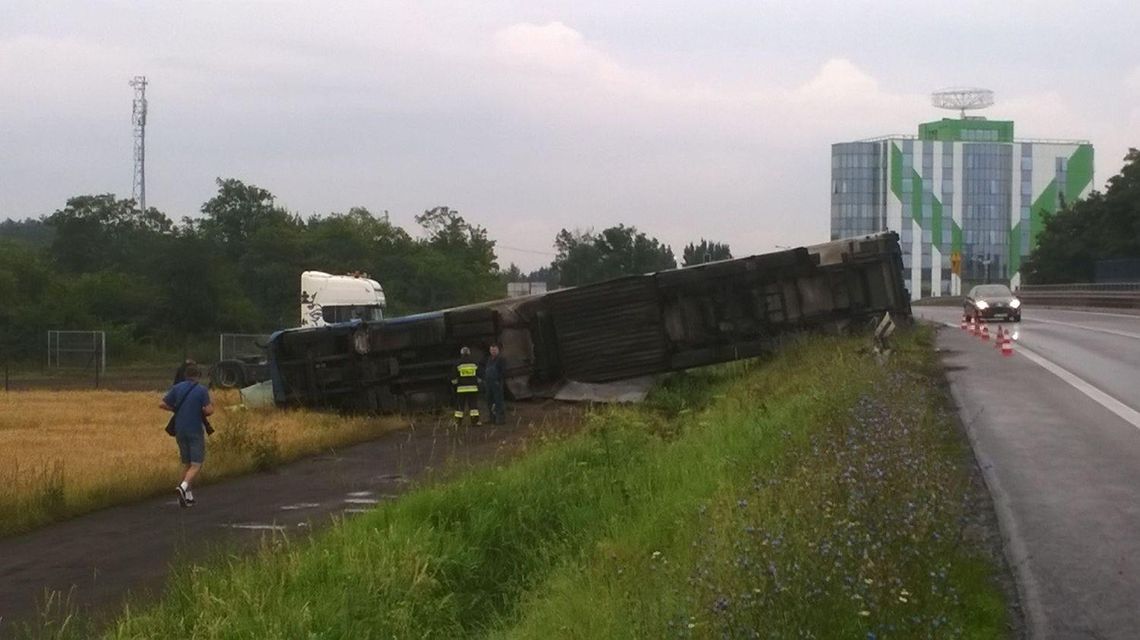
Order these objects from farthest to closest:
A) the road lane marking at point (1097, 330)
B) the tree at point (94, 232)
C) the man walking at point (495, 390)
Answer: the tree at point (94, 232) → the road lane marking at point (1097, 330) → the man walking at point (495, 390)

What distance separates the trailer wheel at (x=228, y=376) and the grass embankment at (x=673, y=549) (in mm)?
25369

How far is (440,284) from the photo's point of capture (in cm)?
7269

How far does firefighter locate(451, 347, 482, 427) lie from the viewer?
88.2 ft

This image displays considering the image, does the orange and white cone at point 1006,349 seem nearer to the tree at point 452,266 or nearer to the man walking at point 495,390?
the man walking at point 495,390

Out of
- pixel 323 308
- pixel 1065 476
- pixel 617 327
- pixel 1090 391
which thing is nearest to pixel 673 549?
pixel 1065 476

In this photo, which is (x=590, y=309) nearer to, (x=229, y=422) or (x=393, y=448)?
(x=393, y=448)

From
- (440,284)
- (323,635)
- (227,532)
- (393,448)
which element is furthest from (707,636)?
(440,284)

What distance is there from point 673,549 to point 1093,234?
276 feet

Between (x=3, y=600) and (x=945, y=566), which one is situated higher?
(x=945, y=566)

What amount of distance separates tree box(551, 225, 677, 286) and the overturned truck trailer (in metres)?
30.7

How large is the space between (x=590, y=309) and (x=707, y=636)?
2378 cm

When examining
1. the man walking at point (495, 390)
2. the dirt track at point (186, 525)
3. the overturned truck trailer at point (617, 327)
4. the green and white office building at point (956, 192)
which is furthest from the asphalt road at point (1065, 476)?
the green and white office building at point (956, 192)

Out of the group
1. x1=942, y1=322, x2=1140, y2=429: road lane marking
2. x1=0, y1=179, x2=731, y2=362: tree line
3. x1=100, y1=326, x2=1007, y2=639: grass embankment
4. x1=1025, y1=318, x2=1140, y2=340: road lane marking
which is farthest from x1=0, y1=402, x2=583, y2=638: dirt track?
x1=0, y1=179, x2=731, y2=362: tree line

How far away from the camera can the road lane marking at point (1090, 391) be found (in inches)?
693
